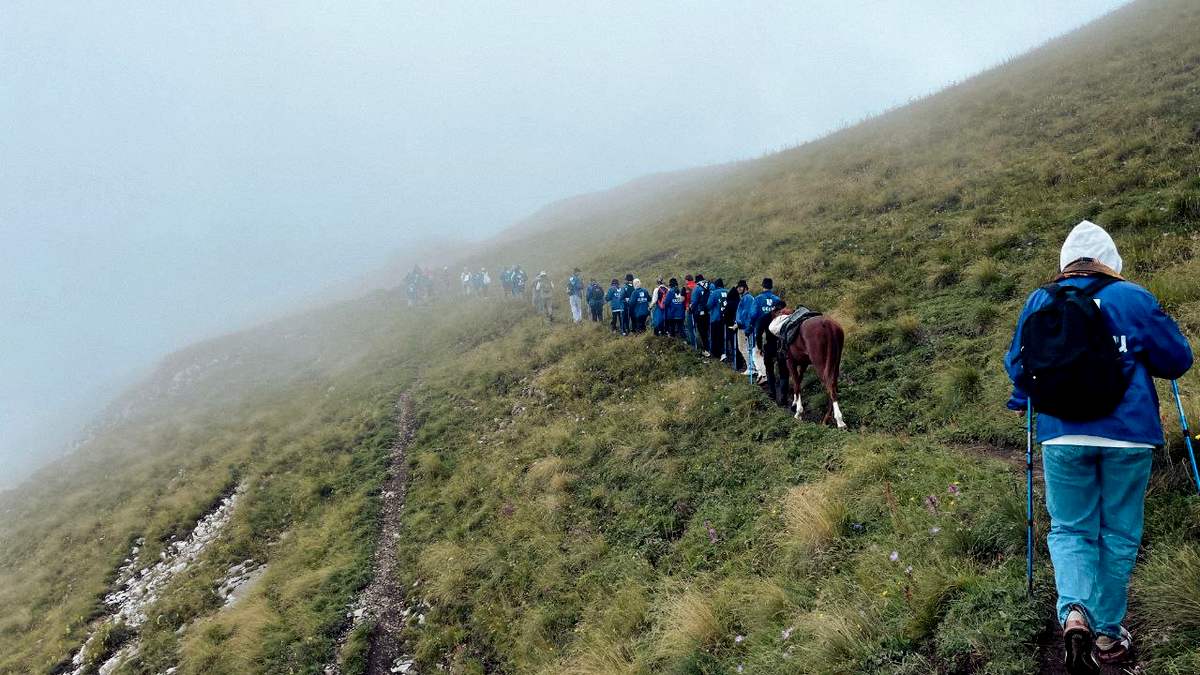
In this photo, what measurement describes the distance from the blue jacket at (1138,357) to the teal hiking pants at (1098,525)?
0.40 feet

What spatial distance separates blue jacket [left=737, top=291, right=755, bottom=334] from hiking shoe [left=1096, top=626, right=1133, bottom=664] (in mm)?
8425

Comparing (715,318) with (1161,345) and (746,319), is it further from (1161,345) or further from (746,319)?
(1161,345)

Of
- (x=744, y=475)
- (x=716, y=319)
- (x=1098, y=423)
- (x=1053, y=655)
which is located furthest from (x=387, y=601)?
(x=1098, y=423)

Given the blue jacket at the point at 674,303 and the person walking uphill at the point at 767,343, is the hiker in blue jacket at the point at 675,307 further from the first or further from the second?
the person walking uphill at the point at 767,343

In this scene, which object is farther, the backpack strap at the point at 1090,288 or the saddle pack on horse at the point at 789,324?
the saddle pack on horse at the point at 789,324

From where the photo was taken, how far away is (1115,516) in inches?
128

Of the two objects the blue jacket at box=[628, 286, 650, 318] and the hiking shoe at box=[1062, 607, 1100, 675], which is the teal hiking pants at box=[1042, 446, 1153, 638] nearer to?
the hiking shoe at box=[1062, 607, 1100, 675]

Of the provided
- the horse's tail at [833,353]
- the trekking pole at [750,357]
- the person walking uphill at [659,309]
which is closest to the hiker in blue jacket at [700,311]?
the person walking uphill at [659,309]

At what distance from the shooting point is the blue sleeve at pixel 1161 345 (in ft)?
10.3

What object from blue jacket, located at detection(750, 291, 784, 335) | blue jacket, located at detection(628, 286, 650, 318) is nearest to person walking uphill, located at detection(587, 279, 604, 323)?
blue jacket, located at detection(628, 286, 650, 318)

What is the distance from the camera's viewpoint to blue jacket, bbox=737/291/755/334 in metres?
11.5

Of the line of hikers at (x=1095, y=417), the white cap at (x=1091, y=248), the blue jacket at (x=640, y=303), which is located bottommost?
the blue jacket at (x=640, y=303)

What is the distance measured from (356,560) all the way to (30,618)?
31.2 feet

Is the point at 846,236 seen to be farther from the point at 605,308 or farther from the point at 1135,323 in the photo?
the point at 1135,323
